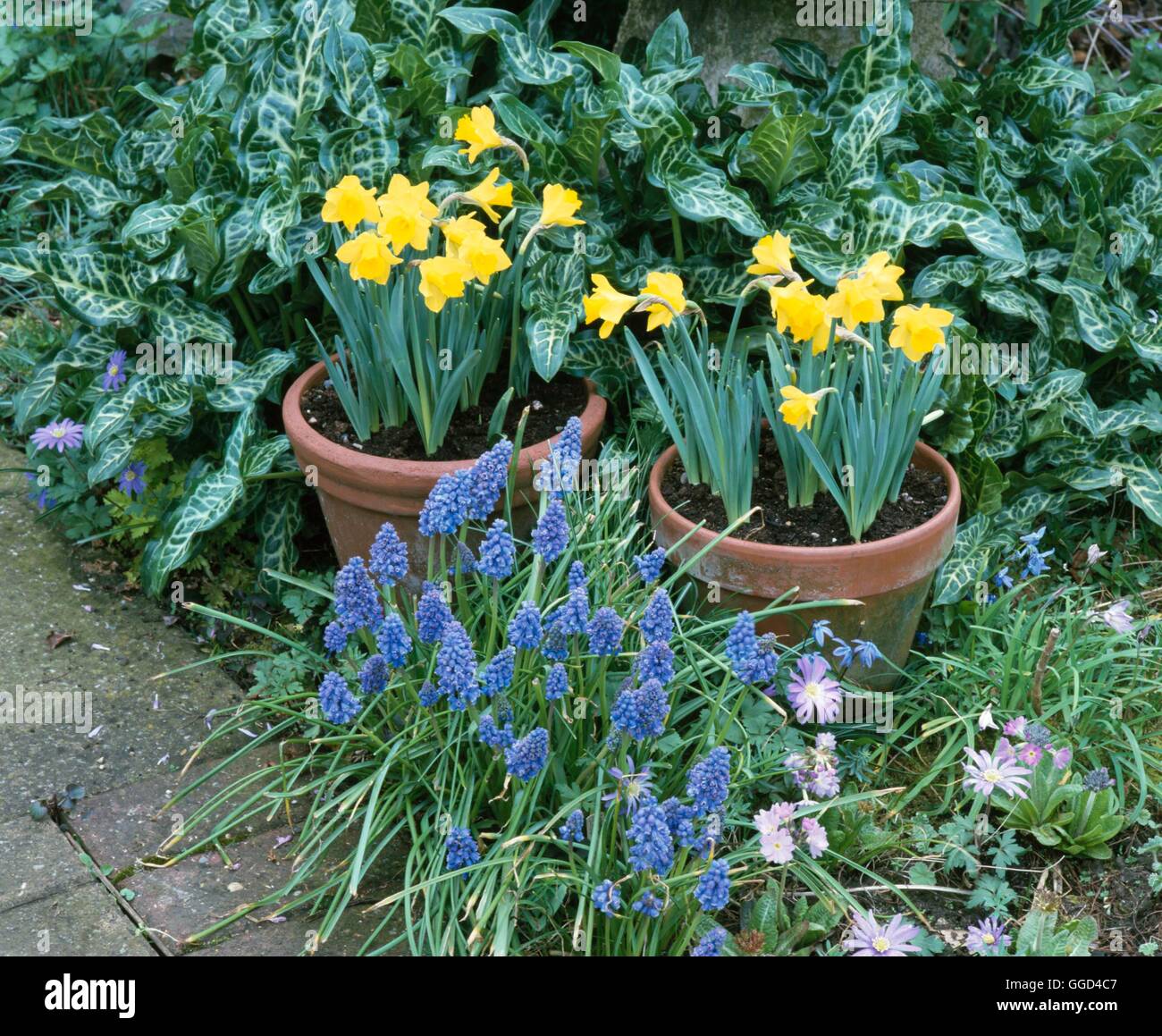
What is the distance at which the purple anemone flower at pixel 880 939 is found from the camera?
2113mm

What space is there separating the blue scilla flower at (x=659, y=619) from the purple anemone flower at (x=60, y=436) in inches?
72.5

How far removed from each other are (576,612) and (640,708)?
0.18 m

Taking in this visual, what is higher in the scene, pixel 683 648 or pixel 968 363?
pixel 968 363

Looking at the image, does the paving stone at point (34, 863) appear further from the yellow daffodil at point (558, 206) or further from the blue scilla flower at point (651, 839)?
the yellow daffodil at point (558, 206)

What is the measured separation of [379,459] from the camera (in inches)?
108

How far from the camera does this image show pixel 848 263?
2865 millimetres

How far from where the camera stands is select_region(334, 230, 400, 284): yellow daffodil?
246 centimetres

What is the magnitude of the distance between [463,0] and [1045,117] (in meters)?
1.53

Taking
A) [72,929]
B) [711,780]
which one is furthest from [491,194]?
[72,929]

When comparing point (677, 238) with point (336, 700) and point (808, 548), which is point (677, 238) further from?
point (336, 700)

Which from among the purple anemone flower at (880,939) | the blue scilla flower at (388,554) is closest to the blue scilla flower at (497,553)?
the blue scilla flower at (388,554)

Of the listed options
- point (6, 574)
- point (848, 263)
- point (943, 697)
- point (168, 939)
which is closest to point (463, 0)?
point (848, 263)

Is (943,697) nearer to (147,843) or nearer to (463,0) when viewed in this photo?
(147,843)

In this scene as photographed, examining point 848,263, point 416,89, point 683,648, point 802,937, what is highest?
point 416,89
